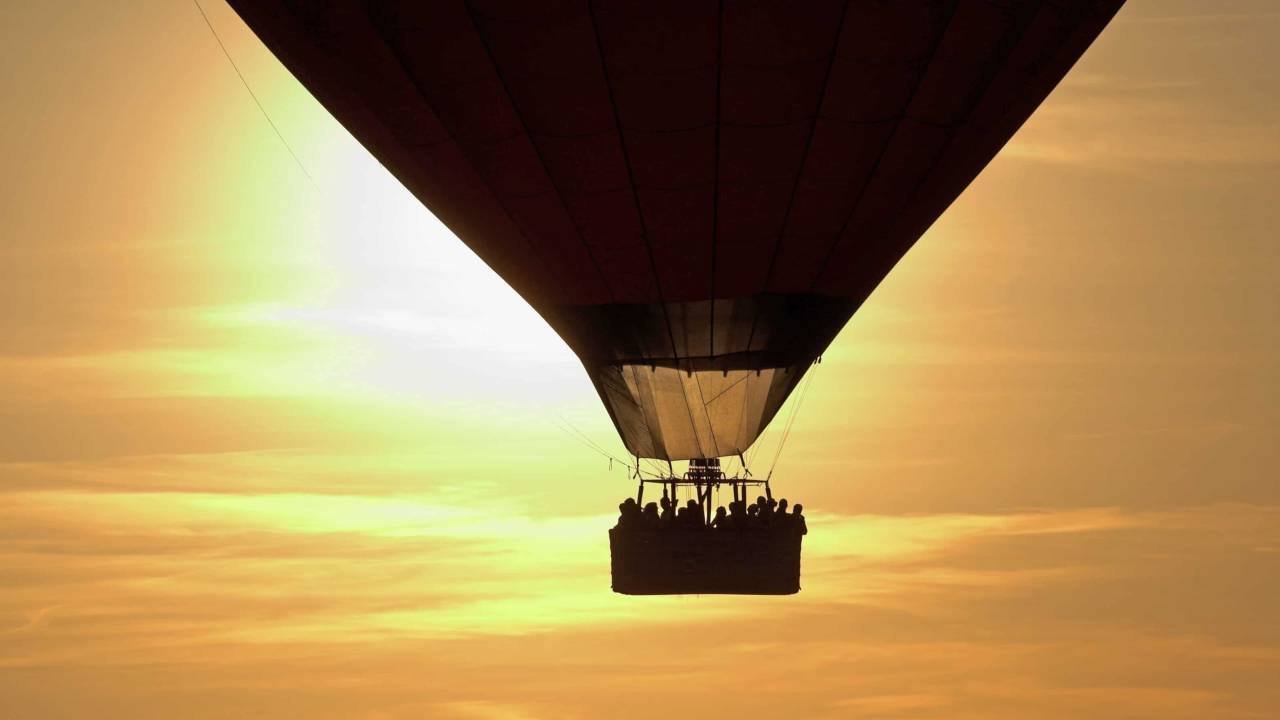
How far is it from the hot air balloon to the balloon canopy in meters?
0.02

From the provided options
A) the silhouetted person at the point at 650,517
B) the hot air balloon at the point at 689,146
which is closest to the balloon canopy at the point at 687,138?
the hot air balloon at the point at 689,146

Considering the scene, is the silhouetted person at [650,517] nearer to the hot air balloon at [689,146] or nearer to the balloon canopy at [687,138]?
the hot air balloon at [689,146]

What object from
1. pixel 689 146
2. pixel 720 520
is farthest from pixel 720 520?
pixel 689 146

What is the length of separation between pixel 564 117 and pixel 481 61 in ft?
3.03

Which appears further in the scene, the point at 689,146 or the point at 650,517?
the point at 650,517

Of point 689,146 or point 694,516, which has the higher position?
point 689,146

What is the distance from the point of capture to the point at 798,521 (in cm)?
2609

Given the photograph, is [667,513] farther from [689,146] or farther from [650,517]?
[689,146]

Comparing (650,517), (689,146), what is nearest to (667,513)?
(650,517)

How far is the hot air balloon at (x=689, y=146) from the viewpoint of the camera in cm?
2130

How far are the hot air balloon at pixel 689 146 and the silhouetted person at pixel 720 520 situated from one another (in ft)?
1.22

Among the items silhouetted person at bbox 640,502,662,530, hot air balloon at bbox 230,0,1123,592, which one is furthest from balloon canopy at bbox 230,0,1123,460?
silhouetted person at bbox 640,502,662,530

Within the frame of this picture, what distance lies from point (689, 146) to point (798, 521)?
5.37m

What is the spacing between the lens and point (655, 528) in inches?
1020
